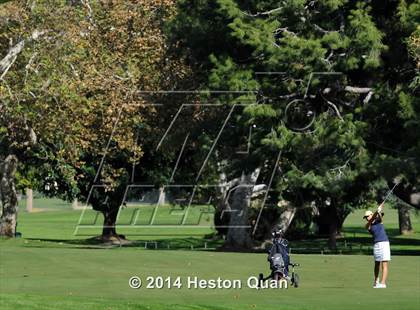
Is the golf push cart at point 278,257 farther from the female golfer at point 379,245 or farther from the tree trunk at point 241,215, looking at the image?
the tree trunk at point 241,215

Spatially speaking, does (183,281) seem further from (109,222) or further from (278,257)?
(109,222)

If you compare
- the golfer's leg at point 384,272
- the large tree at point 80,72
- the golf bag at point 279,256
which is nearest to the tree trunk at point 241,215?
the large tree at point 80,72

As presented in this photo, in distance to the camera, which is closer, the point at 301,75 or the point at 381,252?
the point at 381,252

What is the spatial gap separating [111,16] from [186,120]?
614 cm

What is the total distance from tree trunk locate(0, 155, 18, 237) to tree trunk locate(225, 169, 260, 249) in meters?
11.6

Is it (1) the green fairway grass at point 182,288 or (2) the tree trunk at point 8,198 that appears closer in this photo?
(1) the green fairway grass at point 182,288

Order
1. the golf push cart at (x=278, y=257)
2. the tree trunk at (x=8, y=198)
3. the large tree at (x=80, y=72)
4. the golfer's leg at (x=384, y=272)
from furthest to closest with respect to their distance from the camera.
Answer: the tree trunk at (x=8, y=198)
the large tree at (x=80, y=72)
the golfer's leg at (x=384, y=272)
the golf push cart at (x=278, y=257)

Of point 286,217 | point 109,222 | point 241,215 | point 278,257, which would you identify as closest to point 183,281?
point 278,257

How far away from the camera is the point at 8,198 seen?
5591 centimetres

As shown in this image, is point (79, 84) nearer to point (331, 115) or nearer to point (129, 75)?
point (129, 75)

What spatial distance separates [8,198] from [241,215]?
41.1 feet

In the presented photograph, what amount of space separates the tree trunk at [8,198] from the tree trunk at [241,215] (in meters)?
11.6

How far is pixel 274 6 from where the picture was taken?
156 feet

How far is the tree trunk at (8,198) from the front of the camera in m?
55.1
